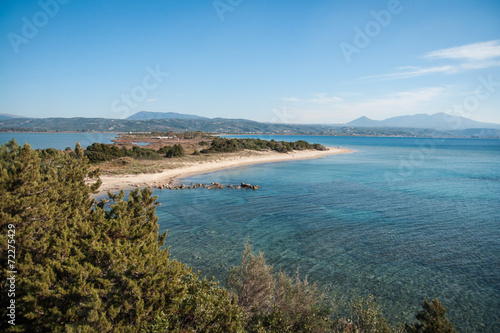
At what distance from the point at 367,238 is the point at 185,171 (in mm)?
35647

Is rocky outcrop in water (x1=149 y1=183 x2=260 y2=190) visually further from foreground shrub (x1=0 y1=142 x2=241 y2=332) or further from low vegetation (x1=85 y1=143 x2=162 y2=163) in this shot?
foreground shrub (x1=0 y1=142 x2=241 y2=332)

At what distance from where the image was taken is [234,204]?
1176 inches

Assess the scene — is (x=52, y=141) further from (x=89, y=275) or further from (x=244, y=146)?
(x=89, y=275)

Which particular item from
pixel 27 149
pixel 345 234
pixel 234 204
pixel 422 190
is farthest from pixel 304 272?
pixel 422 190

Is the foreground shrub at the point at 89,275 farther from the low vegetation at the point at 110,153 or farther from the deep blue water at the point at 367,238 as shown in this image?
the low vegetation at the point at 110,153

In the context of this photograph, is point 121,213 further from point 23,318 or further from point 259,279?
point 259,279

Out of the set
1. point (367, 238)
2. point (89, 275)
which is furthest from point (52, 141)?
point (89, 275)

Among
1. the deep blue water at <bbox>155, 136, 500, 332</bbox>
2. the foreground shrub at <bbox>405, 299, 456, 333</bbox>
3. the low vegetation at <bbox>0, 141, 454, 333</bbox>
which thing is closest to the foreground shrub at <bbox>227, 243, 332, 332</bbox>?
the low vegetation at <bbox>0, 141, 454, 333</bbox>

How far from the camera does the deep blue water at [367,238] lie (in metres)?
13.7

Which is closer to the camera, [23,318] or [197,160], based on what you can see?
[23,318]

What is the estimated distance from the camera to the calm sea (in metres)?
13.7

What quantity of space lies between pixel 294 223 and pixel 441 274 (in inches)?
420

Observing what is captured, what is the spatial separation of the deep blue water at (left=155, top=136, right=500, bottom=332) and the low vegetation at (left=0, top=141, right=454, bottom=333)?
4323mm

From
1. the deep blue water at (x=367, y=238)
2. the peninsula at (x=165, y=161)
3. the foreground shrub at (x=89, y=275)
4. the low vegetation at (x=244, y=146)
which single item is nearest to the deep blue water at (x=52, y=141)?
the peninsula at (x=165, y=161)
